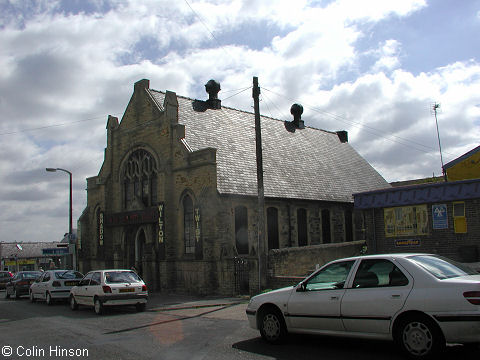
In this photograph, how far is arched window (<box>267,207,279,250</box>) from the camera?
82.0ft

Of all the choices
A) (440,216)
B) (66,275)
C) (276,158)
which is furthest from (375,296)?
(276,158)

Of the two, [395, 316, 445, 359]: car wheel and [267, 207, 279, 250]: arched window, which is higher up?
[267, 207, 279, 250]: arched window

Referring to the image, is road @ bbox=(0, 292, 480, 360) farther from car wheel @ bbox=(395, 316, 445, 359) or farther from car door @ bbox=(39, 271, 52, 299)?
car door @ bbox=(39, 271, 52, 299)

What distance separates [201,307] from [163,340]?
632 centimetres

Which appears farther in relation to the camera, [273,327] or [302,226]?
[302,226]

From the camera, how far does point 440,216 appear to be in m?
18.4

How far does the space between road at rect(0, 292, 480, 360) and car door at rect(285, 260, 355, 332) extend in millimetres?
451

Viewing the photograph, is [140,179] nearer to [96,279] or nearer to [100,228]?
[100,228]

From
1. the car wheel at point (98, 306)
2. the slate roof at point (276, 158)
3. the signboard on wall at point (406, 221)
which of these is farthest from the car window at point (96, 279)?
the signboard on wall at point (406, 221)

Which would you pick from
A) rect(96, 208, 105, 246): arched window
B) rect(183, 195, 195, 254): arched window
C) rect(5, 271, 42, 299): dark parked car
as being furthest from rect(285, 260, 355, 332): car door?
rect(96, 208, 105, 246): arched window

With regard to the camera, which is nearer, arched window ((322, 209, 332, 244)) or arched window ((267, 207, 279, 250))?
arched window ((267, 207, 279, 250))

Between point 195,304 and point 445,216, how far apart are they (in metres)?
10.1

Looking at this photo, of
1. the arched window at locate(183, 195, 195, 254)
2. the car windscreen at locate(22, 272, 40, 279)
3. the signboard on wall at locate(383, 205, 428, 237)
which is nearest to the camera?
the signboard on wall at locate(383, 205, 428, 237)

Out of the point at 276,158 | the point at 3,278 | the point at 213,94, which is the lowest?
the point at 3,278
